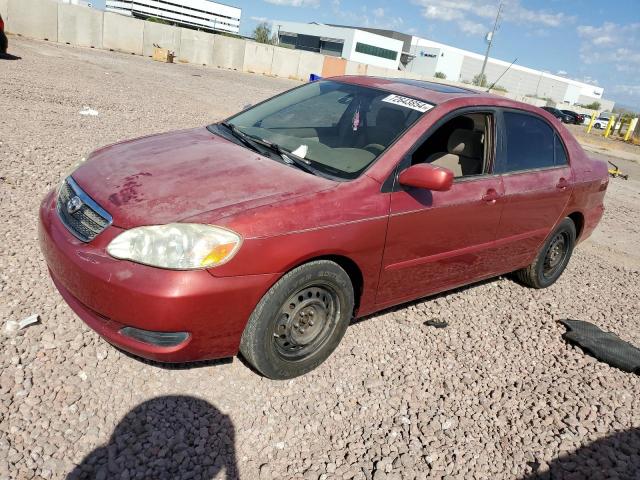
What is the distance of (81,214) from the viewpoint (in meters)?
2.81

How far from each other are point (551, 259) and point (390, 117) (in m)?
2.52

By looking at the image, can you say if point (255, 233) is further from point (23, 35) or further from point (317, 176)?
point (23, 35)

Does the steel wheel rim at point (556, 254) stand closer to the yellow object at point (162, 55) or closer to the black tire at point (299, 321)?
the black tire at point (299, 321)

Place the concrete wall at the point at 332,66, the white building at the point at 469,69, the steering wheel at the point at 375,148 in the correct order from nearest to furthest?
the steering wheel at the point at 375,148 < the concrete wall at the point at 332,66 < the white building at the point at 469,69

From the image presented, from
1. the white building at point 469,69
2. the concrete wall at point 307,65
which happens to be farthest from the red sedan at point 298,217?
the white building at point 469,69

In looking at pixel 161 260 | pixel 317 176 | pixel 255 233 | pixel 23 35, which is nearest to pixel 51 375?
pixel 161 260

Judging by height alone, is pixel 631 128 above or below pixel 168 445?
above

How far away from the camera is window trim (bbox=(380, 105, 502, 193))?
10.5 feet

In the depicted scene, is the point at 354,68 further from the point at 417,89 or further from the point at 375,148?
the point at 375,148

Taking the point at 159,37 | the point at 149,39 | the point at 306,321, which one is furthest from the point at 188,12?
the point at 306,321

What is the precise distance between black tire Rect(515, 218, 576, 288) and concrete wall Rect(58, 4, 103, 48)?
30.2m

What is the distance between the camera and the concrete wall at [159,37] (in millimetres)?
31562

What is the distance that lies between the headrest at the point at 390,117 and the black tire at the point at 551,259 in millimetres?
2128

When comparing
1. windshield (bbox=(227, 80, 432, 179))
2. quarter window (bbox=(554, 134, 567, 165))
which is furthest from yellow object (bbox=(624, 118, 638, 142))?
windshield (bbox=(227, 80, 432, 179))
